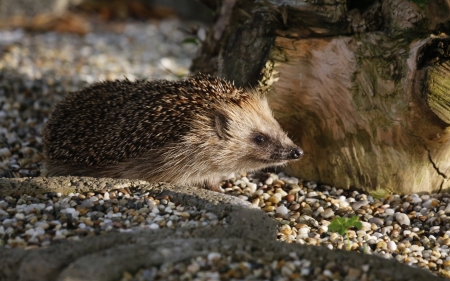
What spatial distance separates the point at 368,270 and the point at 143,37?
25.3ft

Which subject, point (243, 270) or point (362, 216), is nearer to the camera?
point (243, 270)

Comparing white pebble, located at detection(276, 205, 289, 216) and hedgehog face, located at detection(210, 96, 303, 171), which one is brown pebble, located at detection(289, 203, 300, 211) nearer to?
white pebble, located at detection(276, 205, 289, 216)

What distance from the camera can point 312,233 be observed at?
12.6ft

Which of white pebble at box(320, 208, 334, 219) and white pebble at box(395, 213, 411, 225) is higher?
white pebble at box(395, 213, 411, 225)

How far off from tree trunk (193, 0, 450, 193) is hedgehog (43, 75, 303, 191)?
0.30m

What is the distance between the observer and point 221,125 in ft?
14.4

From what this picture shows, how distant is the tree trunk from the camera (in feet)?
13.1

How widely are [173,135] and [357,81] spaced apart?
1373 mm

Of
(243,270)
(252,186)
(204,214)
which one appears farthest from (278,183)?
(243,270)

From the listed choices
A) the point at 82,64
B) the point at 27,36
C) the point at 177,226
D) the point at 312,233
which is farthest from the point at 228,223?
the point at 27,36

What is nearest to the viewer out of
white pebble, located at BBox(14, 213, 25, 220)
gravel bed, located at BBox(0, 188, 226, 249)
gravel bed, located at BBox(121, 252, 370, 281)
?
gravel bed, located at BBox(121, 252, 370, 281)

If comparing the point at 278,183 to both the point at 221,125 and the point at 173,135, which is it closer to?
the point at 221,125

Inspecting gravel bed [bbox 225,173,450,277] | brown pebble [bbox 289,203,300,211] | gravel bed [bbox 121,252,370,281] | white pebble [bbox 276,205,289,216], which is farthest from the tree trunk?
gravel bed [bbox 121,252,370,281]

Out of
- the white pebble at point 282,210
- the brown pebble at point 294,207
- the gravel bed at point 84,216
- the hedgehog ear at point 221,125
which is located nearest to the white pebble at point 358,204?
the brown pebble at point 294,207
